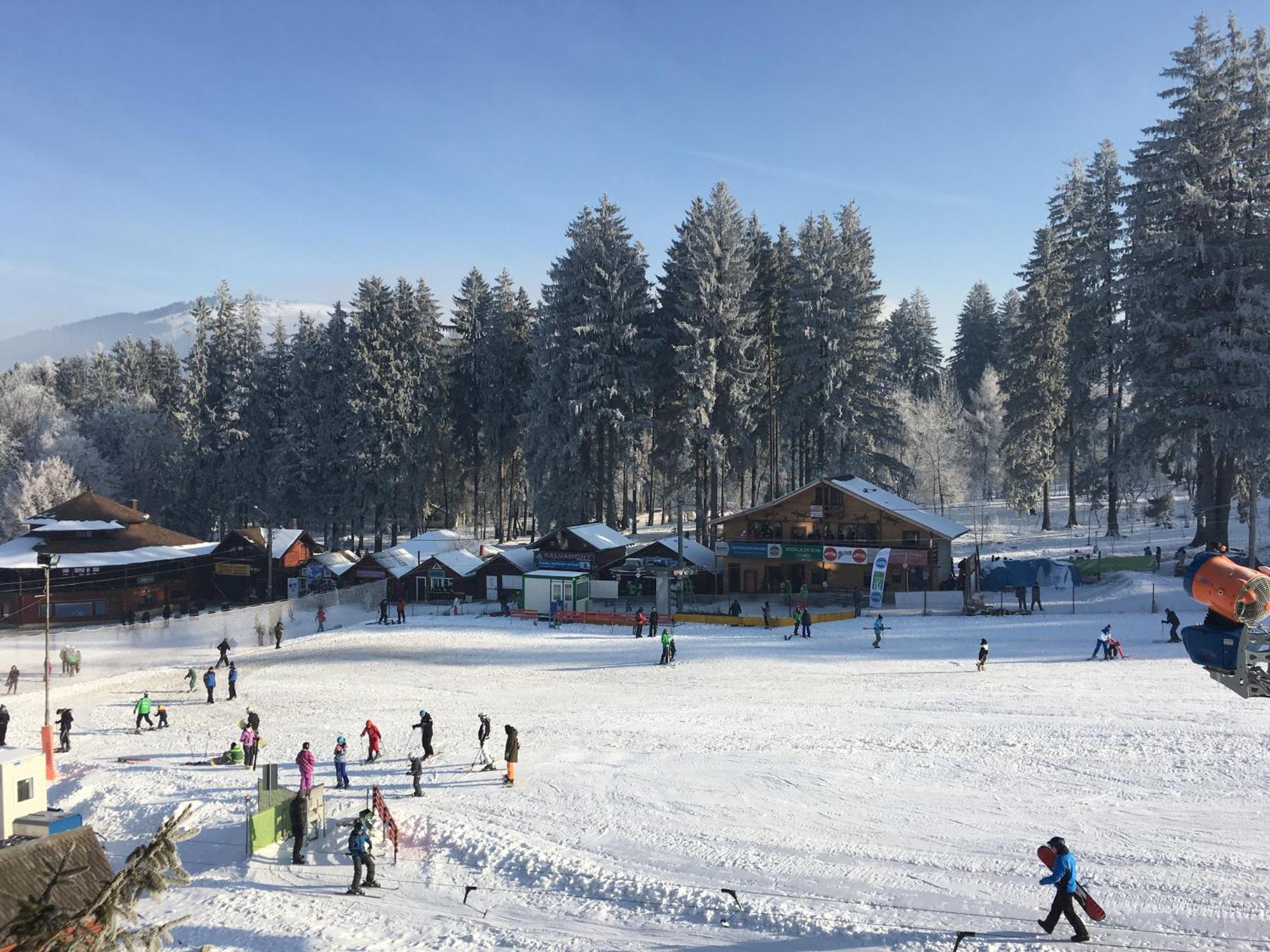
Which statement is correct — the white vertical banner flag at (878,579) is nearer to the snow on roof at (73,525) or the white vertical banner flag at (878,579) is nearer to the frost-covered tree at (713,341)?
the frost-covered tree at (713,341)

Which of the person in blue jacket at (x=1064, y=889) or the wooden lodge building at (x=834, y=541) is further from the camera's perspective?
the wooden lodge building at (x=834, y=541)

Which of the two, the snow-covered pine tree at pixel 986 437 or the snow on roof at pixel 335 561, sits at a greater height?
the snow-covered pine tree at pixel 986 437

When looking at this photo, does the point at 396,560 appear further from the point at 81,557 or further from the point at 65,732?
the point at 65,732

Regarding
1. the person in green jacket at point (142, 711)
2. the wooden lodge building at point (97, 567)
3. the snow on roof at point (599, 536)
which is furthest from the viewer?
the wooden lodge building at point (97, 567)

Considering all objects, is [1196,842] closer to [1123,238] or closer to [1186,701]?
[1186,701]

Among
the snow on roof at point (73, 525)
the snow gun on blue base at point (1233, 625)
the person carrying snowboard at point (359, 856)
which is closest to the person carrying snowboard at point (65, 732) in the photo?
the person carrying snowboard at point (359, 856)

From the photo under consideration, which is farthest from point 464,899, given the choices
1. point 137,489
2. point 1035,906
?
point 137,489

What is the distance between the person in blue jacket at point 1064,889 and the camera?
37.3 feet

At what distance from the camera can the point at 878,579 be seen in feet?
120

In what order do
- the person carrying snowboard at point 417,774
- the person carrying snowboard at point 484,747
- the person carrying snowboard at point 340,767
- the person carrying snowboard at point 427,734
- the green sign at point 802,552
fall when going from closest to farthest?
the person carrying snowboard at point 417,774
the person carrying snowboard at point 340,767
the person carrying snowboard at point 484,747
the person carrying snowboard at point 427,734
the green sign at point 802,552

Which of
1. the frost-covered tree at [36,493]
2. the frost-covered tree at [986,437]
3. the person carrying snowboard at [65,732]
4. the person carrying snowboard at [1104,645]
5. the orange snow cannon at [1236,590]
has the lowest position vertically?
the person carrying snowboard at [65,732]

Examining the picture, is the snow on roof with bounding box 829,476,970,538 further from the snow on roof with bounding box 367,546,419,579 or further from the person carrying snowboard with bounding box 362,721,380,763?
the person carrying snowboard with bounding box 362,721,380,763

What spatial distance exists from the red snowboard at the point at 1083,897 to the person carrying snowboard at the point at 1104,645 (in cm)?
1625

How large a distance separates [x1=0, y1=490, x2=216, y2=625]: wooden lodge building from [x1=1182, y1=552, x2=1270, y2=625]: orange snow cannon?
50986mm
